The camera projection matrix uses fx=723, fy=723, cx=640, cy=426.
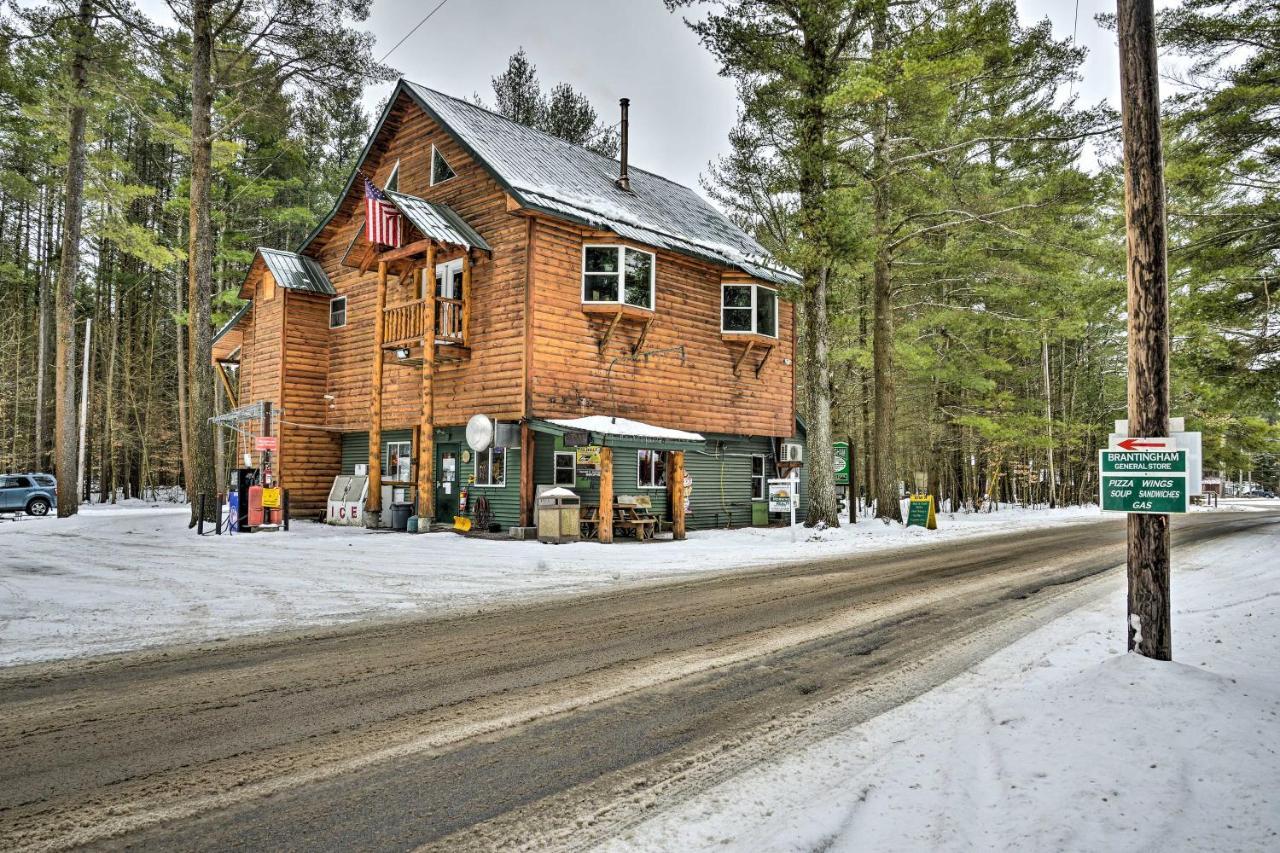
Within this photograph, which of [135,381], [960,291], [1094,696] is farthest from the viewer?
[135,381]

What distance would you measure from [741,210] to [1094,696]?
934 inches

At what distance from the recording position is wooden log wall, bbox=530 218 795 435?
17.6 m

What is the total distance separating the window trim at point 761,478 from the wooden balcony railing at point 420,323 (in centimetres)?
1011

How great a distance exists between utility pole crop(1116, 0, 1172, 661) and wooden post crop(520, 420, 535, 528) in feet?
43.8

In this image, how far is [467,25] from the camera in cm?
2433

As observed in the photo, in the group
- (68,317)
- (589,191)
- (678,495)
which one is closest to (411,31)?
(589,191)

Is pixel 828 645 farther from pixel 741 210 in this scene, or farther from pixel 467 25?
pixel 467 25

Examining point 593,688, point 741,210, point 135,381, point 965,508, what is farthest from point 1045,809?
point 135,381

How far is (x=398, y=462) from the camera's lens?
69.4ft

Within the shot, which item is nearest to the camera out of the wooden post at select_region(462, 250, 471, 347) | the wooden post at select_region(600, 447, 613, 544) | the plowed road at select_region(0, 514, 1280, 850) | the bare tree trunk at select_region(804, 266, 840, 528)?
the plowed road at select_region(0, 514, 1280, 850)

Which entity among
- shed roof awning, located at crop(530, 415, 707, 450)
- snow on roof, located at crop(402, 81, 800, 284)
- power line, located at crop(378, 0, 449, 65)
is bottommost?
shed roof awning, located at crop(530, 415, 707, 450)

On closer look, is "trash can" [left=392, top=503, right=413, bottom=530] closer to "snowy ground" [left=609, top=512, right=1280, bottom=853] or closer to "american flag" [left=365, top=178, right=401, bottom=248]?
"american flag" [left=365, top=178, right=401, bottom=248]

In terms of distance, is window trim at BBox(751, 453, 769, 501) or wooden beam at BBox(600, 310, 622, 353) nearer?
wooden beam at BBox(600, 310, 622, 353)

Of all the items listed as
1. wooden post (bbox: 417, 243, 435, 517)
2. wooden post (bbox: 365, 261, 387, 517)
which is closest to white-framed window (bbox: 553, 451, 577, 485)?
wooden post (bbox: 417, 243, 435, 517)
